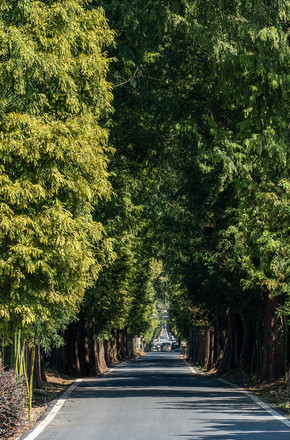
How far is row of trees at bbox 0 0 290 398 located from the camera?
13258 millimetres

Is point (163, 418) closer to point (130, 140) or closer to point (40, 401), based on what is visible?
point (40, 401)

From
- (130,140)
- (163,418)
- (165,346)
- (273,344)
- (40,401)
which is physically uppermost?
(165,346)

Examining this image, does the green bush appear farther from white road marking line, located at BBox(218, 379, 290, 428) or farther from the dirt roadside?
white road marking line, located at BBox(218, 379, 290, 428)

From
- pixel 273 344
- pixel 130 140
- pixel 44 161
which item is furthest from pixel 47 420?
pixel 273 344

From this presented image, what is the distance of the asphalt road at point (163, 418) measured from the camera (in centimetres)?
1197

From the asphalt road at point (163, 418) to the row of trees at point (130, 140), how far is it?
191 centimetres

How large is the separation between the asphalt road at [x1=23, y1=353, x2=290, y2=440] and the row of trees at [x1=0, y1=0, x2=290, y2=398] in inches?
75.3

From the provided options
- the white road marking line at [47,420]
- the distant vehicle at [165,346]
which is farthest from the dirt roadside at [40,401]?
the distant vehicle at [165,346]

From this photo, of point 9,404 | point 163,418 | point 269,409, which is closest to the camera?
point 9,404

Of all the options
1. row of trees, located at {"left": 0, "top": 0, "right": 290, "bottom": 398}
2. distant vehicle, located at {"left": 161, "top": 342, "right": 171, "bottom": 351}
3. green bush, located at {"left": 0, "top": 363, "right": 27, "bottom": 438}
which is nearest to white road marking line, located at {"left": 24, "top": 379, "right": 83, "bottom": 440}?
green bush, located at {"left": 0, "top": 363, "right": 27, "bottom": 438}

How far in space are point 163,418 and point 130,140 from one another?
38.0ft

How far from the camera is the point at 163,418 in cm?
1453

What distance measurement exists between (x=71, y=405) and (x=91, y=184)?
6067 millimetres

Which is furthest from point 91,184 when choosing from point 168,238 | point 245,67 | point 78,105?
point 168,238
